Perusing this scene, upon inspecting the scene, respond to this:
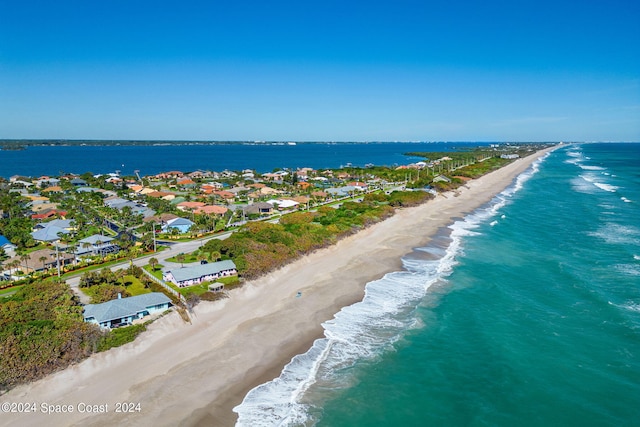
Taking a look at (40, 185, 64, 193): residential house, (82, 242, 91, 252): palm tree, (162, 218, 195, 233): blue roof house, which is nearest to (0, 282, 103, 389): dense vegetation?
(82, 242, 91, 252): palm tree

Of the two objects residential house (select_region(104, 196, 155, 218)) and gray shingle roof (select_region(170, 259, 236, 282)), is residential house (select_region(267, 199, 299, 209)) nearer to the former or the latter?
residential house (select_region(104, 196, 155, 218))

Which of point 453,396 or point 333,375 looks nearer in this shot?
point 453,396

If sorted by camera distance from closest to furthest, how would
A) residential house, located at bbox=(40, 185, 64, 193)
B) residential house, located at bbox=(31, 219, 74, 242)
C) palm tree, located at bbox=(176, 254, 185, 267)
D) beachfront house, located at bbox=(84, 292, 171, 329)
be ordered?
beachfront house, located at bbox=(84, 292, 171, 329) < palm tree, located at bbox=(176, 254, 185, 267) < residential house, located at bbox=(31, 219, 74, 242) < residential house, located at bbox=(40, 185, 64, 193)

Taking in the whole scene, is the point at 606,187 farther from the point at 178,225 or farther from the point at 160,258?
the point at 160,258

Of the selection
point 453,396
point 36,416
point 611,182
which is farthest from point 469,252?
point 611,182

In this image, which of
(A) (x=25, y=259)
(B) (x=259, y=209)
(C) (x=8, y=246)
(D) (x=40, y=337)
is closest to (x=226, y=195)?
(B) (x=259, y=209)

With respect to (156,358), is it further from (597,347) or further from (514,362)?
(597,347)

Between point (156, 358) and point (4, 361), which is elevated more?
point (4, 361)
